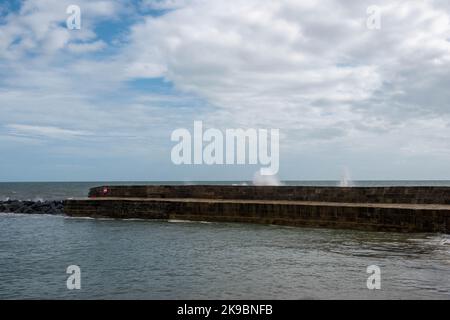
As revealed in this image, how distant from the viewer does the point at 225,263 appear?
9.55 m

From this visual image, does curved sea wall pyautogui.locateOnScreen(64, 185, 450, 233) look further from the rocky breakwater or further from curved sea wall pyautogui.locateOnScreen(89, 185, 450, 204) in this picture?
the rocky breakwater

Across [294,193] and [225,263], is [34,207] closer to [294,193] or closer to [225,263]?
[294,193]

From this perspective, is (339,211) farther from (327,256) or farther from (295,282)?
(295,282)

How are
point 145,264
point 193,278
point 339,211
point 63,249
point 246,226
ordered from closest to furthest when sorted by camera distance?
point 193,278 → point 145,264 → point 63,249 → point 339,211 → point 246,226

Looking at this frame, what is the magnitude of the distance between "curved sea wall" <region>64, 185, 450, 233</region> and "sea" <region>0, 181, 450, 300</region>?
1.96ft

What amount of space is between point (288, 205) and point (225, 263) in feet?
24.1

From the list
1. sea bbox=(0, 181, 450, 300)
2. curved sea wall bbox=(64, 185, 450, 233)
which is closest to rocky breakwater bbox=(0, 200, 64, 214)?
curved sea wall bbox=(64, 185, 450, 233)

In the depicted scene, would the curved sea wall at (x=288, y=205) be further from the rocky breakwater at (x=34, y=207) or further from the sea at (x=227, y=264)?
the rocky breakwater at (x=34, y=207)

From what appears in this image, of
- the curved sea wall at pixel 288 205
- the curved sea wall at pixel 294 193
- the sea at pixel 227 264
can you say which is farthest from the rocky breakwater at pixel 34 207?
the sea at pixel 227 264

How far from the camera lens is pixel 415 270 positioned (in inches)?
339

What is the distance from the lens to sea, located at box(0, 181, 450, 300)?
24.2ft

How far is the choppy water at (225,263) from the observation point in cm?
740
